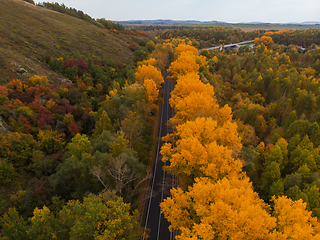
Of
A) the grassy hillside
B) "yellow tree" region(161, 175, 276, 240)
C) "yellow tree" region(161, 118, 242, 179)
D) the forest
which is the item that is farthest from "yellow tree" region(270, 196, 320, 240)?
the grassy hillside

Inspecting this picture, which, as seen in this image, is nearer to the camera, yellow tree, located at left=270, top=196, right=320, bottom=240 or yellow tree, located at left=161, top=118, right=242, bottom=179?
yellow tree, located at left=270, top=196, right=320, bottom=240

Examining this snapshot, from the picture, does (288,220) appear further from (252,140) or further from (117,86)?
(117,86)

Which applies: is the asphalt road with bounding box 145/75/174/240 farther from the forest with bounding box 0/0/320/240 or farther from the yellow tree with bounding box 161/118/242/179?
the yellow tree with bounding box 161/118/242/179

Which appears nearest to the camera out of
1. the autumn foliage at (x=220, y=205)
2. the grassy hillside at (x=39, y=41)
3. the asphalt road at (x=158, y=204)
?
the autumn foliage at (x=220, y=205)

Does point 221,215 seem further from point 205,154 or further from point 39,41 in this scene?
point 39,41

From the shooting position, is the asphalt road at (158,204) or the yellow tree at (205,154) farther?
the asphalt road at (158,204)

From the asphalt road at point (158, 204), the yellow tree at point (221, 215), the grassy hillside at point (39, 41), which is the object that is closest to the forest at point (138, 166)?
the yellow tree at point (221, 215)

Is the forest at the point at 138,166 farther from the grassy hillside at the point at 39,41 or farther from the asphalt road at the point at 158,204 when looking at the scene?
the grassy hillside at the point at 39,41

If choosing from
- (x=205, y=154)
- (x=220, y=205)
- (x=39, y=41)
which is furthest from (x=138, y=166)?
(x=39, y=41)
